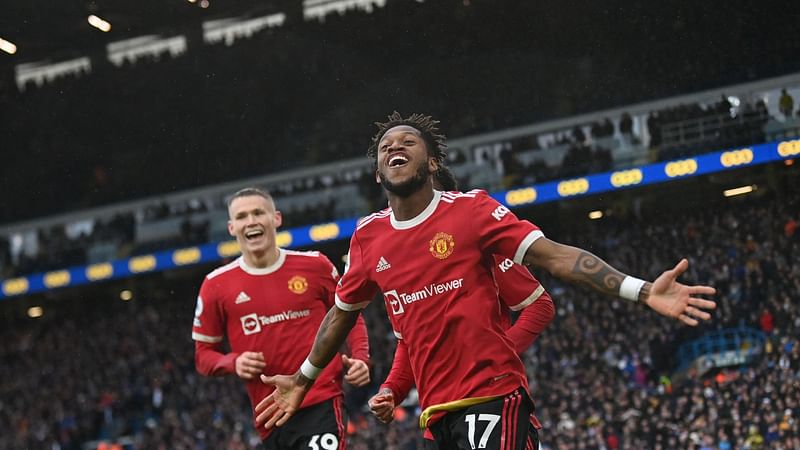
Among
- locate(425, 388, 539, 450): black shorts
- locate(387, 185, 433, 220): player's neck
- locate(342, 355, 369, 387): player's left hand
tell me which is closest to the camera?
locate(425, 388, 539, 450): black shorts

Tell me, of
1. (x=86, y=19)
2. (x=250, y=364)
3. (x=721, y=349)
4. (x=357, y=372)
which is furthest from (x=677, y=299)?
(x=86, y=19)

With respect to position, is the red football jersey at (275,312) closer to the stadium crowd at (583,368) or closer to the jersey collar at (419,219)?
the jersey collar at (419,219)

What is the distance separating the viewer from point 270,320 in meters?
6.67

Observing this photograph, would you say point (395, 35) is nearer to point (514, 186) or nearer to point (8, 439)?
point (514, 186)

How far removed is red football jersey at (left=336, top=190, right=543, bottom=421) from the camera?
473 cm

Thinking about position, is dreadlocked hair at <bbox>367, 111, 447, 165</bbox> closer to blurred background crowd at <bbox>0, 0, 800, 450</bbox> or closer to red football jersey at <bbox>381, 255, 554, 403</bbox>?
red football jersey at <bbox>381, 255, 554, 403</bbox>

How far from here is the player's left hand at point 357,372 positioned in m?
6.04

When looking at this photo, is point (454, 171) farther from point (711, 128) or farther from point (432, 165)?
point (432, 165)

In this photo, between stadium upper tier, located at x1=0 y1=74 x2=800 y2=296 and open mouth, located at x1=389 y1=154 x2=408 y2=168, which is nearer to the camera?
open mouth, located at x1=389 y1=154 x2=408 y2=168

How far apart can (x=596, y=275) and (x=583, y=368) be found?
14.9 metres

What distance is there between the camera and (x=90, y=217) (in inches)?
1013

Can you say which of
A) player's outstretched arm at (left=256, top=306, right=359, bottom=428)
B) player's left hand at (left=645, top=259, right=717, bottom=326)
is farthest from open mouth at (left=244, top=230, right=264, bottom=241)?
player's left hand at (left=645, top=259, right=717, bottom=326)

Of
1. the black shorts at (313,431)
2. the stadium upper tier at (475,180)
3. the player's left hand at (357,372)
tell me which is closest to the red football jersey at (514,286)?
the player's left hand at (357,372)

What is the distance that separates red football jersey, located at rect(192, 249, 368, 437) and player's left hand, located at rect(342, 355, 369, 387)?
1.08 feet
